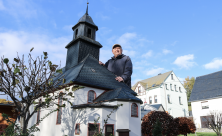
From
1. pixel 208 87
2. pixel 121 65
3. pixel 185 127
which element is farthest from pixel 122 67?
pixel 208 87

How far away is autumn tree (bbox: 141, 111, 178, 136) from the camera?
12531 mm

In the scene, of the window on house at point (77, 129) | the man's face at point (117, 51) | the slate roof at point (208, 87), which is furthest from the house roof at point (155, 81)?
the window on house at point (77, 129)

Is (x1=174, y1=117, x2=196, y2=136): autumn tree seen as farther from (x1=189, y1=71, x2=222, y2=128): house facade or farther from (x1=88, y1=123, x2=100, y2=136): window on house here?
(x1=88, y1=123, x2=100, y2=136): window on house

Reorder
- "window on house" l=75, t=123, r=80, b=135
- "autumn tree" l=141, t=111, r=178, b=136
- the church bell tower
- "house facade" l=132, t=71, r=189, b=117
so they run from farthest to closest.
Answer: "house facade" l=132, t=71, r=189, b=117 < the church bell tower < "autumn tree" l=141, t=111, r=178, b=136 < "window on house" l=75, t=123, r=80, b=135

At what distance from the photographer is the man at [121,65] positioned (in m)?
14.5

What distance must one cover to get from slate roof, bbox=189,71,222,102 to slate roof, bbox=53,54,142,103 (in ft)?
61.7

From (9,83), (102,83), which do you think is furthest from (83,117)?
(9,83)

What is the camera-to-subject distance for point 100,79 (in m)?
14.6

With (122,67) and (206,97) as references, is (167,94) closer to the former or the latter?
(206,97)

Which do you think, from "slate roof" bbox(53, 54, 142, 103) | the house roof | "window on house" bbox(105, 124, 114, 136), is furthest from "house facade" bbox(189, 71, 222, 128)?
"window on house" bbox(105, 124, 114, 136)

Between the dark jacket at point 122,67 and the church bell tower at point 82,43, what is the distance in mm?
4255

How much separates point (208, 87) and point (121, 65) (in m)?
21.5

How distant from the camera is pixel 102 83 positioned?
14.3m

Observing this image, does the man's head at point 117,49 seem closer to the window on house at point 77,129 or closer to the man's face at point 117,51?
the man's face at point 117,51
